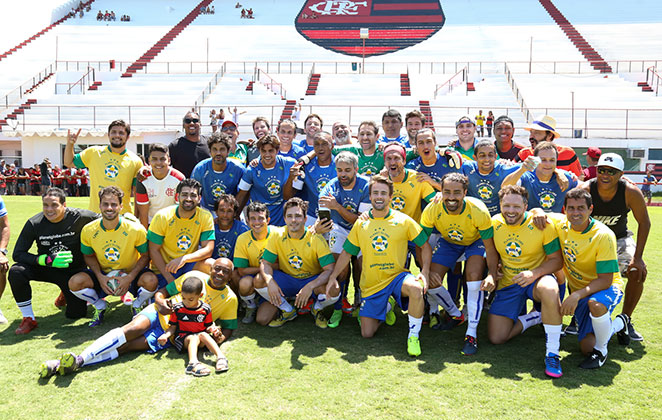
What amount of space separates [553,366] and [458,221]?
152 centimetres

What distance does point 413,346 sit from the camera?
4.41 metres

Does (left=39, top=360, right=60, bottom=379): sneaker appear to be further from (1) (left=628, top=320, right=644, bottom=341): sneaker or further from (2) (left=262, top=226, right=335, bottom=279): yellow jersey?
(1) (left=628, top=320, right=644, bottom=341): sneaker

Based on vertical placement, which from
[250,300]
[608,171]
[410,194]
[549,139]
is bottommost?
[250,300]

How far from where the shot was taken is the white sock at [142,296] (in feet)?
16.7

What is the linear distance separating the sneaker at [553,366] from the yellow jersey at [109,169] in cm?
483

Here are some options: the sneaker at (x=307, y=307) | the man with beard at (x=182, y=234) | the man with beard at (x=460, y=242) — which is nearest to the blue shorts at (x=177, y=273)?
the man with beard at (x=182, y=234)

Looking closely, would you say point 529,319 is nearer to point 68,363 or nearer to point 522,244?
point 522,244

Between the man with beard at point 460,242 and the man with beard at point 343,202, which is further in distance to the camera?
the man with beard at point 343,202

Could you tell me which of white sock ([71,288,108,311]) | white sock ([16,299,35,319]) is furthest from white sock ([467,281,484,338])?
white sock ([16,299,35,319])

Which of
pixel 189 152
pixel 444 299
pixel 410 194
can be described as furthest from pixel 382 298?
pixel 189 152

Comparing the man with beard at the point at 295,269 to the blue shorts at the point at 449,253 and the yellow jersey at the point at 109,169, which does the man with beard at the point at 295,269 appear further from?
the yellow jersey at the point at 109,169

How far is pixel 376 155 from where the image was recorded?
19.4 ft

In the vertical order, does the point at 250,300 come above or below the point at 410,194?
below

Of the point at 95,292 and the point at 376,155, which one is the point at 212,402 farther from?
the point at 376,155
